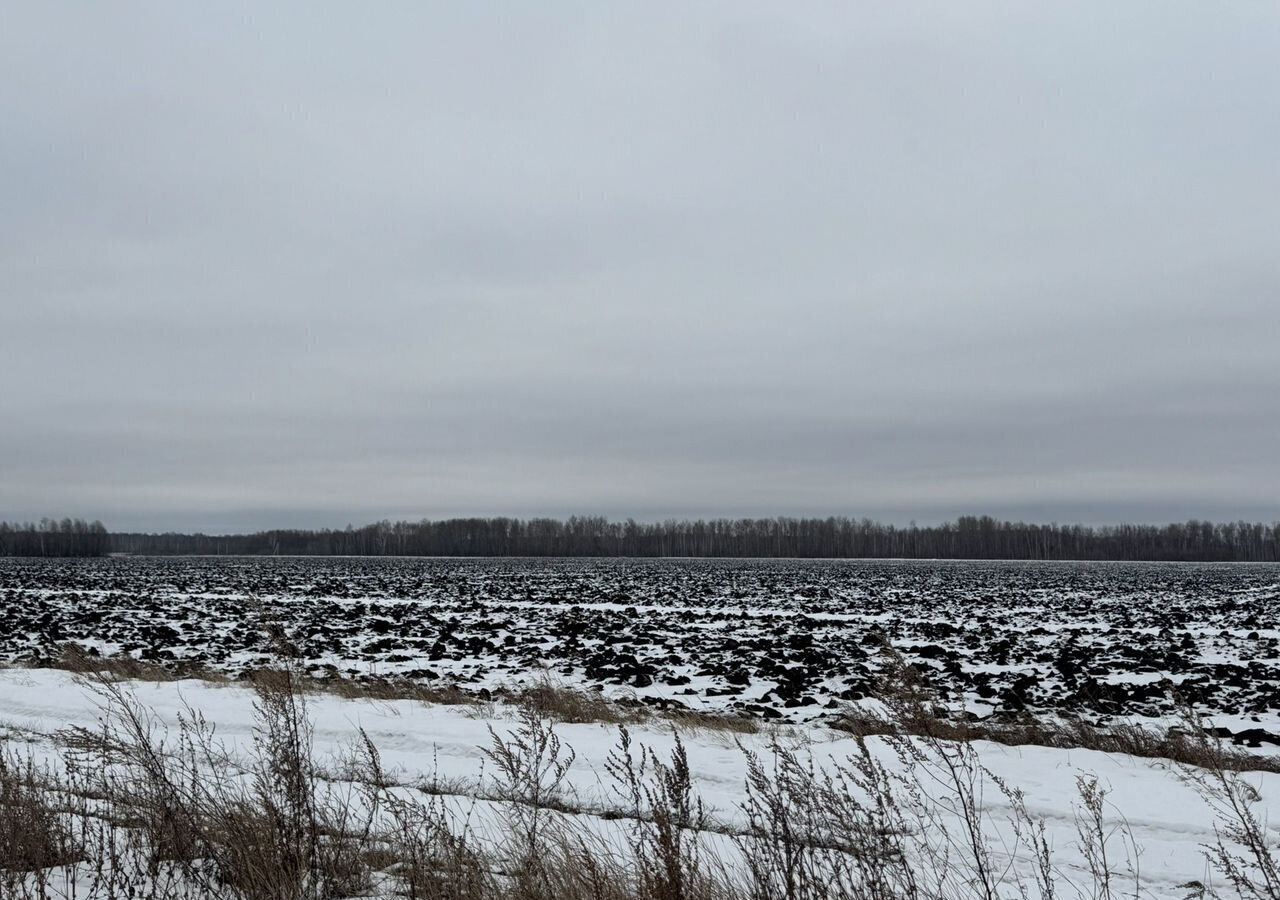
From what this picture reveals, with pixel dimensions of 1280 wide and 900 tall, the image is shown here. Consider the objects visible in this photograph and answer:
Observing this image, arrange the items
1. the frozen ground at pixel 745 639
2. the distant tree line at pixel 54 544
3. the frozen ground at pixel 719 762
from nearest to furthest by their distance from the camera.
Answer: the frozen ground at pixel 719 762, the frozen ground at pixel 745 639, the distant tree line at pixel 54 544

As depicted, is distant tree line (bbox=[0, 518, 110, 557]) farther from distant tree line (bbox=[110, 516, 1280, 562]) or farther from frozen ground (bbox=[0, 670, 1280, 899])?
frozen ground (bbox=[0, 670, 1280, 899])

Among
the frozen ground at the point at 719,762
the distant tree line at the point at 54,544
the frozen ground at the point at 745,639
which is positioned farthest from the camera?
the distant tree line at the point at 54,544

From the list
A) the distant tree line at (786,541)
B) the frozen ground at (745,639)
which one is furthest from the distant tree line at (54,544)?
the frozen ground at (745,639)

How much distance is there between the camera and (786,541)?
160 m

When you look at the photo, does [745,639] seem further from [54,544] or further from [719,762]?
[54,544]

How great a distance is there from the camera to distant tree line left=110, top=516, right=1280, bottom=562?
147m

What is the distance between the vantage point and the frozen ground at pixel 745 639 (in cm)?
1260

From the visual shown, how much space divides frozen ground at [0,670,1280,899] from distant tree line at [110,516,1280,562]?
433 ft

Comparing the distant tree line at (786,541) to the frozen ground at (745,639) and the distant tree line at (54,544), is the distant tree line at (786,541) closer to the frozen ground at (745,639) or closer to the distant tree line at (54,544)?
the distant tree line at (54,544)

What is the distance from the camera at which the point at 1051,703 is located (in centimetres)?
1162

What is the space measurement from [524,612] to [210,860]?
74.7ft

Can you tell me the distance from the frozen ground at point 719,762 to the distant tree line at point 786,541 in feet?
433

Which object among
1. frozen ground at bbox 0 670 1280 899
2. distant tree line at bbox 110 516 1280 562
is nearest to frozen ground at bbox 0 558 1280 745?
frozen ground at bbox 0 670 1280 899

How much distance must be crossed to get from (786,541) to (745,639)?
466ft
